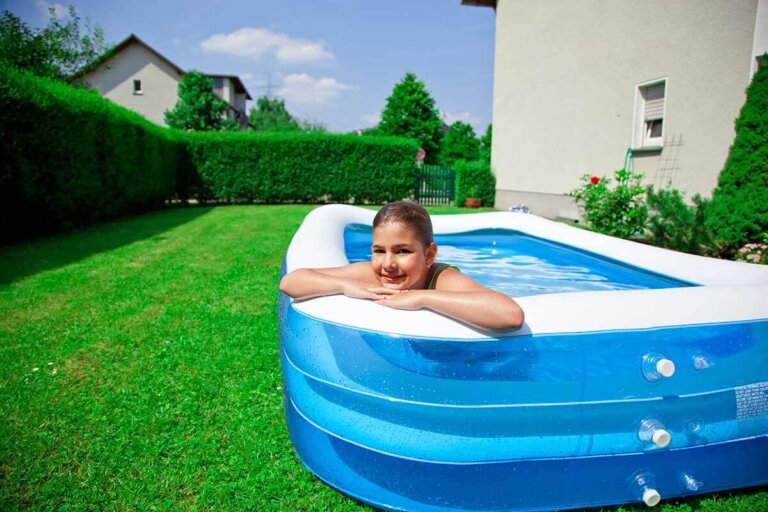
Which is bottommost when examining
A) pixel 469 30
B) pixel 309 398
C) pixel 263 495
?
pixel 263 495

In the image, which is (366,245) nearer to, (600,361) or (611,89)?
(600,361)

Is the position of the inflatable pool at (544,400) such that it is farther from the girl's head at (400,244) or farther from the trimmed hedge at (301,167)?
the trimmed hedge at (301,167)

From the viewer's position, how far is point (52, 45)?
77.6 feet

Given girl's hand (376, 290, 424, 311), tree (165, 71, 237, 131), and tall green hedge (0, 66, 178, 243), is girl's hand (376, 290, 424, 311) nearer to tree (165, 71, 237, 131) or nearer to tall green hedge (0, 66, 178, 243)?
tall green hedge (0, 66, 178, 243)

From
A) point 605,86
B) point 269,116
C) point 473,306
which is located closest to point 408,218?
point 473,306

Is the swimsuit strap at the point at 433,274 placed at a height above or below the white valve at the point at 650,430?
above

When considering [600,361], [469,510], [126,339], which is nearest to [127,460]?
[469,510]

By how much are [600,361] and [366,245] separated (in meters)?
5.26

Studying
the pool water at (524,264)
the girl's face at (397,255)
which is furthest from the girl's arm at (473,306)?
the pool water at (524,264)

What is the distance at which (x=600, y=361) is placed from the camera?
1951 mm

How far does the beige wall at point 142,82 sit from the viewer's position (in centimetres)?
4156

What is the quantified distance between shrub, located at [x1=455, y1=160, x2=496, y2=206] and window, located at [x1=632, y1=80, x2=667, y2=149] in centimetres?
773

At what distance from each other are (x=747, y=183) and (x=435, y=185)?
1517cm

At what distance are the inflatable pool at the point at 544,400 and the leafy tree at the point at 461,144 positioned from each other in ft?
190
